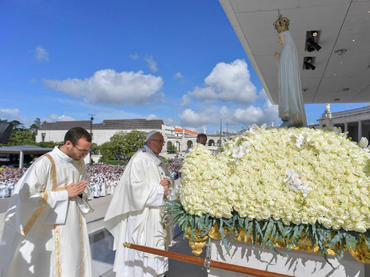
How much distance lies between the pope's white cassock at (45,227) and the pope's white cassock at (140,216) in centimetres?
49

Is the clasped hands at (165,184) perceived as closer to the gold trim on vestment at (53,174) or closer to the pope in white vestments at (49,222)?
the pope in white vestments at (49,222)

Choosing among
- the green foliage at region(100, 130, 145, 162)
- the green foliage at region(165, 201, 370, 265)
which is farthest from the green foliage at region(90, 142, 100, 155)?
the green foliage at region(165, 201, 370, 265)

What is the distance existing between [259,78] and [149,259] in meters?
9.24

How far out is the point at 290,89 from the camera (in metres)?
2.59

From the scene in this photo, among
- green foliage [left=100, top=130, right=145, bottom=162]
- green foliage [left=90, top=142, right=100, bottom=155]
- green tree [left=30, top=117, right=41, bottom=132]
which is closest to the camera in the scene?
green foliage [left=100, top=130, right=145, bottom=162]

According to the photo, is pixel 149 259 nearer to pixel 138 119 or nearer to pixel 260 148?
pixel 260 148

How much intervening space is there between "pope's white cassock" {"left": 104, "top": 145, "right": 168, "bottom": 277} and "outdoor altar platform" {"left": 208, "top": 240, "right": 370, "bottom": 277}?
1.22 m

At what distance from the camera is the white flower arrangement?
1547mm

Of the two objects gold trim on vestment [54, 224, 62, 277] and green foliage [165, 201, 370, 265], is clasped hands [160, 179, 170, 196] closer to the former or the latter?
green foliage [165, 201, 370, 265]

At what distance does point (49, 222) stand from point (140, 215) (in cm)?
106

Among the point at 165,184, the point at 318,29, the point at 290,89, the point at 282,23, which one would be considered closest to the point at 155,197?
the point at 165,184

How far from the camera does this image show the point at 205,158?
2068 mm

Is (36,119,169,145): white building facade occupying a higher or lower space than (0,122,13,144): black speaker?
higher

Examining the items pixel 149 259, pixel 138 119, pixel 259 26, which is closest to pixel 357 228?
pixel 149 259
